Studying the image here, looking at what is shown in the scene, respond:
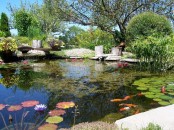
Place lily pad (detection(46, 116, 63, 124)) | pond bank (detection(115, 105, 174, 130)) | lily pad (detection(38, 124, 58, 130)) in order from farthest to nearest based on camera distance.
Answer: lily pad (detection(46, 116, 63, 124)) → lily pad (detection(38, 124, 58, 130)) → pond bank (detection(115, 105, 174, 130))

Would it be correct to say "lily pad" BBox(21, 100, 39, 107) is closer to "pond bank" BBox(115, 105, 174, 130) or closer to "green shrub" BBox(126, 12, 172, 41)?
"pond bank" BBox(115, 105, 174, 130)

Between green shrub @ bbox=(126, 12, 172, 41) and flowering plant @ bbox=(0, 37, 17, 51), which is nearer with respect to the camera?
flowering plant @ bbox=(0, 37, 17, 51)

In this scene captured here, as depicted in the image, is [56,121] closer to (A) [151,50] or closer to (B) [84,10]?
(A) [151,50]

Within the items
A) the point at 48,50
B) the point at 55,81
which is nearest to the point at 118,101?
the point at 55,81

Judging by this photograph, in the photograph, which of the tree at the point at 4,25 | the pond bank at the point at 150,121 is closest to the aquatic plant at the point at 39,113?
the pond bank at the point at 150,121

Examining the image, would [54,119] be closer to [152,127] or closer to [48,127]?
[48,127]

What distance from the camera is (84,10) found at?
68.6ft

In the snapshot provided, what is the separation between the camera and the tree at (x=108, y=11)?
19406 millimetres

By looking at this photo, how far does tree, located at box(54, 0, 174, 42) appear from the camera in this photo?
63.7 ft

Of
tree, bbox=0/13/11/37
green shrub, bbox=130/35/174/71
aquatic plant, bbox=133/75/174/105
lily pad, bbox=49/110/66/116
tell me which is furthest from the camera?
tree, bbox=0/13/11/37

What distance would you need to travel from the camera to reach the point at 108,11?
19.2 m

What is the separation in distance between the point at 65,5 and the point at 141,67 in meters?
11.7

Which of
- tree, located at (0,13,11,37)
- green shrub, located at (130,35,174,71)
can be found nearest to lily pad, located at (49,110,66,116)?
green shrub, located at (130,35,174,71)

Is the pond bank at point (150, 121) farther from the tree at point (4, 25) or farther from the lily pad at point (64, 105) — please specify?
the tree at point (4, 25)
